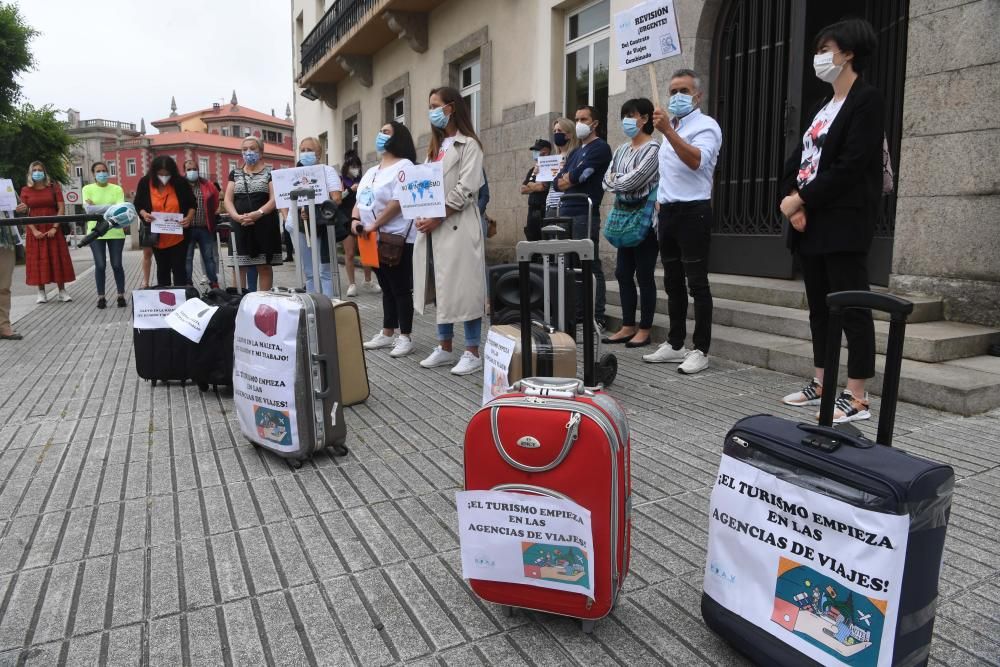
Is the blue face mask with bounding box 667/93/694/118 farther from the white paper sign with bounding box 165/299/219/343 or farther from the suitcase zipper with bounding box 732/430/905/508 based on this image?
the suitcase zipper with bounding box 732/430/905/508

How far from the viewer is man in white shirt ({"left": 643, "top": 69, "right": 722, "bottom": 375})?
5.20 m

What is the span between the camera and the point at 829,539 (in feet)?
5.69

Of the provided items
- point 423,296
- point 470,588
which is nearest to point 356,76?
point 423,296

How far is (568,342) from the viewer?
3.58 metres

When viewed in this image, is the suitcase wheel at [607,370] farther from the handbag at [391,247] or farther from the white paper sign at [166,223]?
the white paper sign at [166,223]

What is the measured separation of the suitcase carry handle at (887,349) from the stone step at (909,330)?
3250mm

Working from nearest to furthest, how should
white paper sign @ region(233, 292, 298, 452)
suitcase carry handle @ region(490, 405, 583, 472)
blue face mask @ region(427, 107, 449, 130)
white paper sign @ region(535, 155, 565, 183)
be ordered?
suitcase carry handle @ region(490, 405, 583, 472)
white paper sign @ region(233, 292, 298, 452)
blue face mask @ region(427, 107, 449, 130)
white paper sign @ region(535, 155, 565, 183)

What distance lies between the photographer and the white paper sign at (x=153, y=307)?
5.26 m

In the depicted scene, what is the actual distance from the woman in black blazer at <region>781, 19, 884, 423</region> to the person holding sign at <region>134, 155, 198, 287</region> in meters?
6.74

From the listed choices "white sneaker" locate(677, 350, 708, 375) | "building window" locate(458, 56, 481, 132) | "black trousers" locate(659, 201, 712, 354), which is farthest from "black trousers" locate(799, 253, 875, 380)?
"building window" locate(458, 56, 481, 132)

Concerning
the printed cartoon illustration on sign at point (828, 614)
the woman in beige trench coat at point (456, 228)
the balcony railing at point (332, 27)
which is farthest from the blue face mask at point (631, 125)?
the balcony railing at point (332, 27)

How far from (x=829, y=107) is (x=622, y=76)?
17.9ft

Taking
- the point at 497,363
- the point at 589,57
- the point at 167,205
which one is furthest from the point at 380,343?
the point at 589,57

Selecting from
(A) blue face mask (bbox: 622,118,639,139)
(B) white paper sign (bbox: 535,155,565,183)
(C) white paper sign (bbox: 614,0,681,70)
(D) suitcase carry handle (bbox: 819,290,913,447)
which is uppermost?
(C) white paper sign (bbox: 614,0,681,70)
